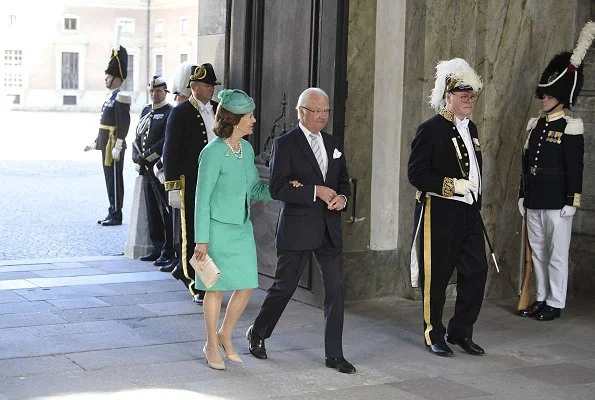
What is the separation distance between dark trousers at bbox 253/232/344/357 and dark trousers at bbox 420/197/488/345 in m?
0.76

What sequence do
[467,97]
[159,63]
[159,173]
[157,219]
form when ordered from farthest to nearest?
[159,63] → [157,219] → [159,173] → [467,97]

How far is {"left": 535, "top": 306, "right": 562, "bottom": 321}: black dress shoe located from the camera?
8391 millimetres

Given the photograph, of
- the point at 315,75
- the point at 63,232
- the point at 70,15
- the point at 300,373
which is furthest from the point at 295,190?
the point at 70,15

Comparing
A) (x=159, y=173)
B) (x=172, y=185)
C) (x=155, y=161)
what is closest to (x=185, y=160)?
(x=172, y=185)

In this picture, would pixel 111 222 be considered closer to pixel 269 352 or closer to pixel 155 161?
pixel 155 161

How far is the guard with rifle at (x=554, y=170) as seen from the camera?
8.18m

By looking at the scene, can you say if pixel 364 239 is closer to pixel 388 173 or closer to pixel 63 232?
pixel 388 173

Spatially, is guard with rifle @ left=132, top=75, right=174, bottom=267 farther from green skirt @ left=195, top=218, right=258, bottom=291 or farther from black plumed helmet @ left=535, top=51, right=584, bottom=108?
green skirt @ left=195, top=218, right=258, bottom=291

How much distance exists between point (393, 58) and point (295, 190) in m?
2.66

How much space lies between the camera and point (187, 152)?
8.45 m

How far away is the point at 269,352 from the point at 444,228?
1.36 metres

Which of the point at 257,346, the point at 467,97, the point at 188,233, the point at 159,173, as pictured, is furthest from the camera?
the point at 159,173

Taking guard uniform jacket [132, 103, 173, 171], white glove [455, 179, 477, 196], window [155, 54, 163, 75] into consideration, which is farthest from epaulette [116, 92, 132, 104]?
window [155, 54, 163, 75]

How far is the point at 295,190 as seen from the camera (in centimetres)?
646
